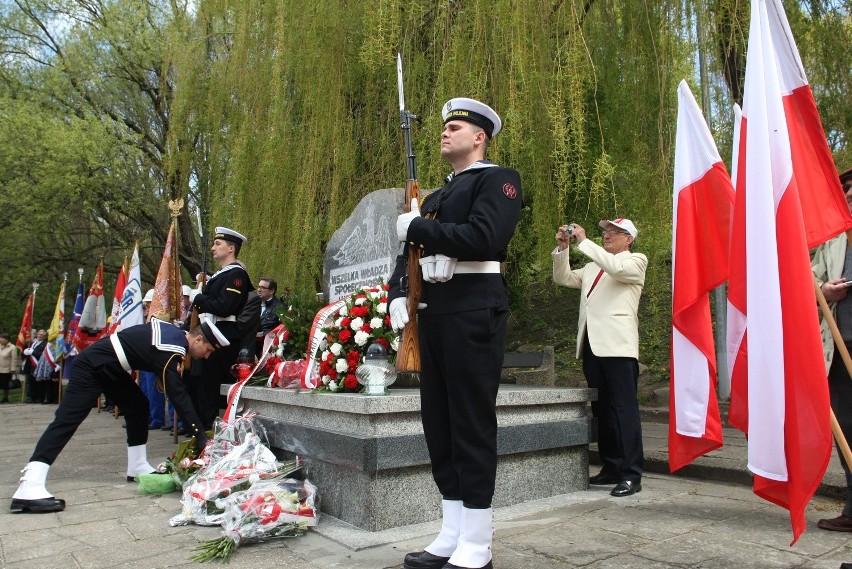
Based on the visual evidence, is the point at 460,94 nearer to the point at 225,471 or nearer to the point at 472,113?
the point at 472,113

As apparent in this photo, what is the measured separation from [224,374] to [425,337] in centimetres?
388

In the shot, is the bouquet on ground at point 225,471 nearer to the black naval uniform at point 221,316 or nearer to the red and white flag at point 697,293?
the black naval uniform at point 221,316

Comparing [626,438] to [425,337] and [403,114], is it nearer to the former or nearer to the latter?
[425,337]

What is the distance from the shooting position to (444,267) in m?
2.96

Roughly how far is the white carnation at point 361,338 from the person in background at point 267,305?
2923 millimetres

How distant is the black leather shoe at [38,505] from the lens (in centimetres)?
432

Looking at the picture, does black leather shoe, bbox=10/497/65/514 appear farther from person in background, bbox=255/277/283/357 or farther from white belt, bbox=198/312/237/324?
person in background, bbox=255/277/283/357

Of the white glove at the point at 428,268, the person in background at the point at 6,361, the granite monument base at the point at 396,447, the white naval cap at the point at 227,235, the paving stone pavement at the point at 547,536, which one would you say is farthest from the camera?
the person in background at the point at 6,361

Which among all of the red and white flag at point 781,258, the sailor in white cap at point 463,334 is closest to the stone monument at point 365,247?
the sailor in white cap at point 463,334

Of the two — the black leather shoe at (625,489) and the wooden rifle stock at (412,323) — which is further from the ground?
the wooden rifle stock at (412,323)

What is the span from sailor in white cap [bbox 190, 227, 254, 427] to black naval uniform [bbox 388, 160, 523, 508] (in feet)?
10.8

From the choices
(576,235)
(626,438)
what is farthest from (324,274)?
(626,438)

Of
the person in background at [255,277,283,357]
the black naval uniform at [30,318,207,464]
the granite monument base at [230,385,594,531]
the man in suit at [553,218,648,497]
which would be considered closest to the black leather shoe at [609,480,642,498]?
the man in suit at [553,218,648,497]

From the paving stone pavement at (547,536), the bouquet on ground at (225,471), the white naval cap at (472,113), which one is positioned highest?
the white naval cap at (472,113)
